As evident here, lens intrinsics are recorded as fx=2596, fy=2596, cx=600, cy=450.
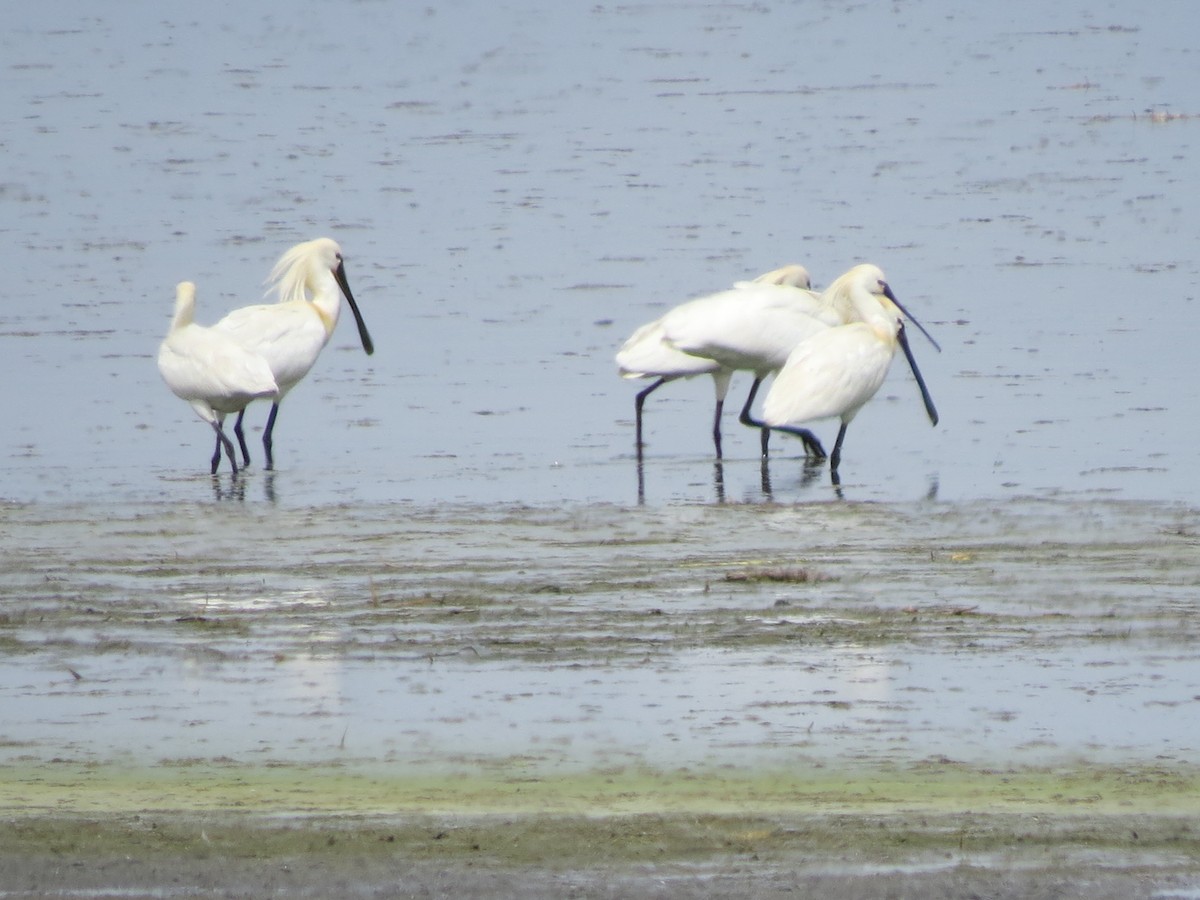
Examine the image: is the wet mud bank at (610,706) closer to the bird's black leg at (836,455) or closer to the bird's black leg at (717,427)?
the bird's black leg at (836,455)

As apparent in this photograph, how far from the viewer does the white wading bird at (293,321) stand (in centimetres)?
1265

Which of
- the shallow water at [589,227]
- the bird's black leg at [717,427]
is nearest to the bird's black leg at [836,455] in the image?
the shallow water at [589,227]

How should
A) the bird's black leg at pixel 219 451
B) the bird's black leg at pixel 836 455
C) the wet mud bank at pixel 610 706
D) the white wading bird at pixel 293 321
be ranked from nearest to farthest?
the wet mud bank at pixel 610 706, the bird's black leg at pixel 836 455, the bird's black leg at pixel 219 451, the white wading bird at pixel 293 321

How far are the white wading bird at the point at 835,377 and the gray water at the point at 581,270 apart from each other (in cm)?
Result: 25

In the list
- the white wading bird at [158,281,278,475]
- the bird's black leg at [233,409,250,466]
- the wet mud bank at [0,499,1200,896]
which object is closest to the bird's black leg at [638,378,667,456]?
the bird's black leg at [233,409,250,466]

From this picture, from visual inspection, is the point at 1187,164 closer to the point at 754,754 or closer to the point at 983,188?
the point at 983,188

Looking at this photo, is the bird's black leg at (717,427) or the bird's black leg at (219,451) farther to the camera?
the bird's black leg at (717,427)

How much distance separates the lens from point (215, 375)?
39.7ft

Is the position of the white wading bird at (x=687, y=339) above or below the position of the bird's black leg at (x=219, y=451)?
above

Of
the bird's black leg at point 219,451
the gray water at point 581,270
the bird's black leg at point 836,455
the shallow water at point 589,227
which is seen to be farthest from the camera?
the shallow water at point 589,227

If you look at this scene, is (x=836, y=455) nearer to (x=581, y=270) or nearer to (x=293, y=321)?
(x=293, y=321)

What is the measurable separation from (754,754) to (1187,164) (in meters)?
16.7

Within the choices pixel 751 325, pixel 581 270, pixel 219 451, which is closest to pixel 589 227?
A: pixel 581 270

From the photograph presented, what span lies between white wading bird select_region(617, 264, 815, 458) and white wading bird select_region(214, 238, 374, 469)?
1.58 meters
